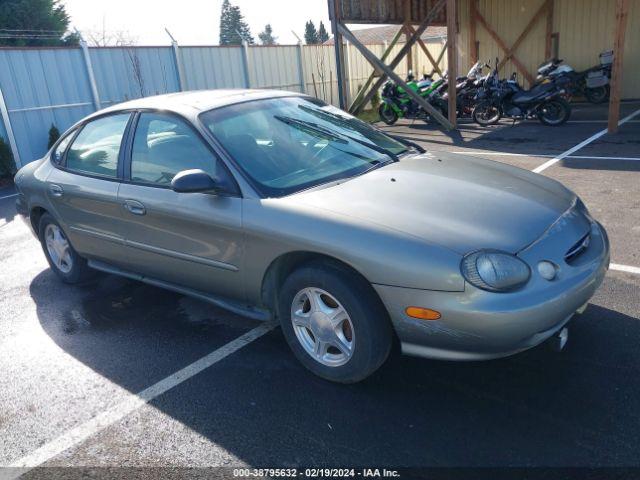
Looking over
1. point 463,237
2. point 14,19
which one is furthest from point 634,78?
point 14,19

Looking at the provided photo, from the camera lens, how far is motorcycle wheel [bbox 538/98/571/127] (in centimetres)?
1138

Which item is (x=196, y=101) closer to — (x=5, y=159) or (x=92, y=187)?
(x=92, y=187)

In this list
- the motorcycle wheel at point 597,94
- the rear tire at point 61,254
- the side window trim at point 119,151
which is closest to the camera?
the side window trim at point 119,151

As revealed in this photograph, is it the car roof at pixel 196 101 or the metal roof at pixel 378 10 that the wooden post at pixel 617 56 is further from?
the car roof at pixel 196 101

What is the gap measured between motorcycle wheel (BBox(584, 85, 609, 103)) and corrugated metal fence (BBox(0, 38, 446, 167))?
27.6 feet

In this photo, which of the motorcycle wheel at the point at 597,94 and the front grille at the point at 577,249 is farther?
the motorcycle wheel at the point at 597,94

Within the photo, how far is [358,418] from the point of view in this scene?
2.75m

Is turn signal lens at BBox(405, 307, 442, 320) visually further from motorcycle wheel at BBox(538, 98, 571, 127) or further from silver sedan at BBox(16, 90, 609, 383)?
motorcycle wheel at BBox(538, 98, 571, 127)

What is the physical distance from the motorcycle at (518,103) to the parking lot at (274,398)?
8.05 metres

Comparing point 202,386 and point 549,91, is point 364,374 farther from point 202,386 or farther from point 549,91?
point 549,91

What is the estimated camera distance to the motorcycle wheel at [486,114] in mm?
12484

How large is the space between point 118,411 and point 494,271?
84.2 inches

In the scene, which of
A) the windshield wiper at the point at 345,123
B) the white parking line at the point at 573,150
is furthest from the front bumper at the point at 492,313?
the white parking line at the point at 573,150

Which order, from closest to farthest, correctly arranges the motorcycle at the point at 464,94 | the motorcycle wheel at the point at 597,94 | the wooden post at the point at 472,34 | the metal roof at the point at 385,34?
the motorcycle at the point at 464,94 < the motorcycle wheel at the point at 597,94 < the wooden post at the point at 472,34 < the metal roof at the point at 385,34
